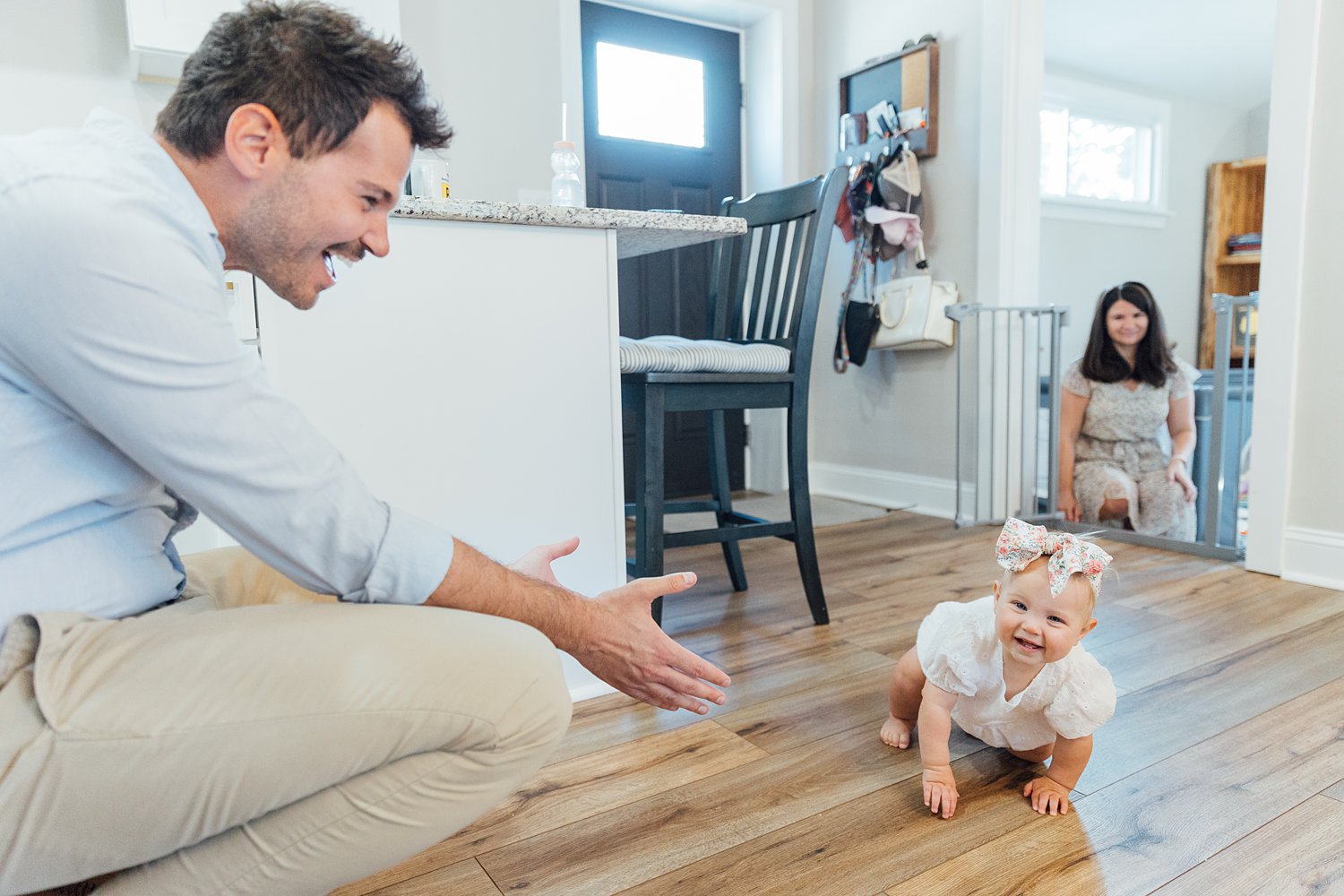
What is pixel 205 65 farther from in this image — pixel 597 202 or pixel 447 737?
pixel 597 202

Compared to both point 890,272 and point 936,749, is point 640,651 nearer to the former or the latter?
point 936,749

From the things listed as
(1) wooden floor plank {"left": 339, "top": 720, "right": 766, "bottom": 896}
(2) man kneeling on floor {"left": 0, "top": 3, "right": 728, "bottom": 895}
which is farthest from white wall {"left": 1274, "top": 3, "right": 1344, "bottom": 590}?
(2) man kneeling on floor {"left": 0, "top": 3, "right": 728, "bottom": 895}

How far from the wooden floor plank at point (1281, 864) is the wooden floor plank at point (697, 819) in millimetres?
371

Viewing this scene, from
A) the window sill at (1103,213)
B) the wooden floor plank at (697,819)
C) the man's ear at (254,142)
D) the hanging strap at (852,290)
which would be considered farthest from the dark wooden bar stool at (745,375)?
the window sill at (1103,213)

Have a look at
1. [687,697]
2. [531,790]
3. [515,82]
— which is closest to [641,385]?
[531,790]

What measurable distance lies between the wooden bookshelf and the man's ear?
5.94 m

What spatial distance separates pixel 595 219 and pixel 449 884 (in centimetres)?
103

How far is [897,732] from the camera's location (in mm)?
1380

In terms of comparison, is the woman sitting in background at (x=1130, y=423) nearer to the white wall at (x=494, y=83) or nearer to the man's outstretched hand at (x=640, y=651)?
the white wall at (x=494, y=83)

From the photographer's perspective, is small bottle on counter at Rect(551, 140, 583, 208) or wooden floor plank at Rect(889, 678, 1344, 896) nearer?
wooden floor plank at Rect(889, 678, 1344, 896)

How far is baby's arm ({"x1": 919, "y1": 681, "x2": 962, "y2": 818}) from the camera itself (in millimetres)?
1179

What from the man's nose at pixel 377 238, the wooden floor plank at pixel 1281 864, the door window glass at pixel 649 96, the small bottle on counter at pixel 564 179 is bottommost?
the wooden floor plank at pixel 1281 864

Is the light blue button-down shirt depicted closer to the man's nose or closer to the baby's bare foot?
the man's nose

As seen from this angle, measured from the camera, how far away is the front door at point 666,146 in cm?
346
